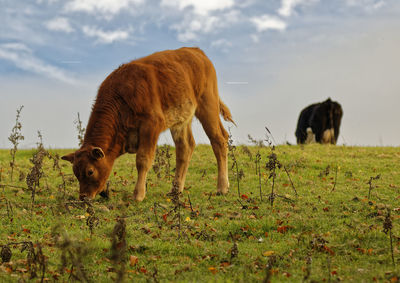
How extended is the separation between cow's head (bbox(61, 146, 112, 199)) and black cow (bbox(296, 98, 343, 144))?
15.7 meters

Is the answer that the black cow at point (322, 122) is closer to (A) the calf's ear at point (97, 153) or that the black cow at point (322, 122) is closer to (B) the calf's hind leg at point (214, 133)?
(B) the calf's hind leg at point (214, 133)

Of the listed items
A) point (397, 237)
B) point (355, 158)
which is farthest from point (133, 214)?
point (355, 158)

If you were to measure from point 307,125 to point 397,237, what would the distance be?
17.4 m

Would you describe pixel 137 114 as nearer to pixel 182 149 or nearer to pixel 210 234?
pixel 182 149

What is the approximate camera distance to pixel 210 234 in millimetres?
5977

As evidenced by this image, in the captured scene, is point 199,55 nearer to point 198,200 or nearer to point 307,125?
point 198,200

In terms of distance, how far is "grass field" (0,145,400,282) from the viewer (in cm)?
449

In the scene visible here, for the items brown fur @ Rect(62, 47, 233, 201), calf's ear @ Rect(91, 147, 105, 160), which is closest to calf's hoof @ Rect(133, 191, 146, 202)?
brown fur @ Rect(62, 47, 233, 201)

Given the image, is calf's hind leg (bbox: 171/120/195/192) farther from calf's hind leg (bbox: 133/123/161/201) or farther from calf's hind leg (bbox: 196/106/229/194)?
calf's hind leg (bbox: 133/123/161/201)

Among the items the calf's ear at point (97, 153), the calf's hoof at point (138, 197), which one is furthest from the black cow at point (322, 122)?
the calf's ear at point (97, 153)

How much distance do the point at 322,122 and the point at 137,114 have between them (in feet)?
51.2

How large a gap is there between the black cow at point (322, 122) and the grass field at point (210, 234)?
11.1 metres

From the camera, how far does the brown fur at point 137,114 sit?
757 centimetres

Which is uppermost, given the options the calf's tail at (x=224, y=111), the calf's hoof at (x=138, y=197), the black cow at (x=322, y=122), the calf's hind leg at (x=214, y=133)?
the black cow at (x=322, y=122)
